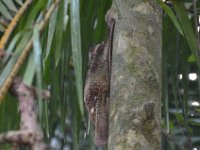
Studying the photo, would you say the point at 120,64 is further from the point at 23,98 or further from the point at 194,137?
the point at 194,137

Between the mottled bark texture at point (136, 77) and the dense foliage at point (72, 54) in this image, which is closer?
the dense foliage at point (72, 54)

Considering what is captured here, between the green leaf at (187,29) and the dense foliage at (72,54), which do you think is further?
the green leaf at (187,29)

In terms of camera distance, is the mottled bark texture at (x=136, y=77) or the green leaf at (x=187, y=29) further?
the green leaf at (x=187, y=29)

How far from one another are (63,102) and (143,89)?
0.36 metres

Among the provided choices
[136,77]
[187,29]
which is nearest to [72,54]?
[136,77]

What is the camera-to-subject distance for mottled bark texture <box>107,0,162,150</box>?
2.93 feet

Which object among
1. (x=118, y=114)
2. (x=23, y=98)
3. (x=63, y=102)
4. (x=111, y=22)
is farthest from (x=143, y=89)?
(x=23, y=98)

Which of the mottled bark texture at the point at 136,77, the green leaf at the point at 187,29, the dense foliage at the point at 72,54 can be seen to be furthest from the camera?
the green leaf at the point at 187,29

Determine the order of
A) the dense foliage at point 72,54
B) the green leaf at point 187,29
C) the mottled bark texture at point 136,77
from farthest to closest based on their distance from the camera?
Result: the green leaf at point 187,29
the mottled bark texture at point 136,77
the dense foliage at point 72,54

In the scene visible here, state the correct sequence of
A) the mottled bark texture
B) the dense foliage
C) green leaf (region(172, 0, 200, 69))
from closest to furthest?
the dense foliage
the mottled bark texture
green leaf (region(172, 0, 200, 69))

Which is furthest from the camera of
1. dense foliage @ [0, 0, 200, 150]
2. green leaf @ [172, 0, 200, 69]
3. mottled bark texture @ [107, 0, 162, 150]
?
green leaf @ [172, 0, 200, 69]

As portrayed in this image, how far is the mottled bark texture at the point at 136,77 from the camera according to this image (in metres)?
0.89

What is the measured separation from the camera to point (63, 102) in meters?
1.25

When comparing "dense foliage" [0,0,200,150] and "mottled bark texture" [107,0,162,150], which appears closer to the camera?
"dense foliage" [0,0,200,150]
